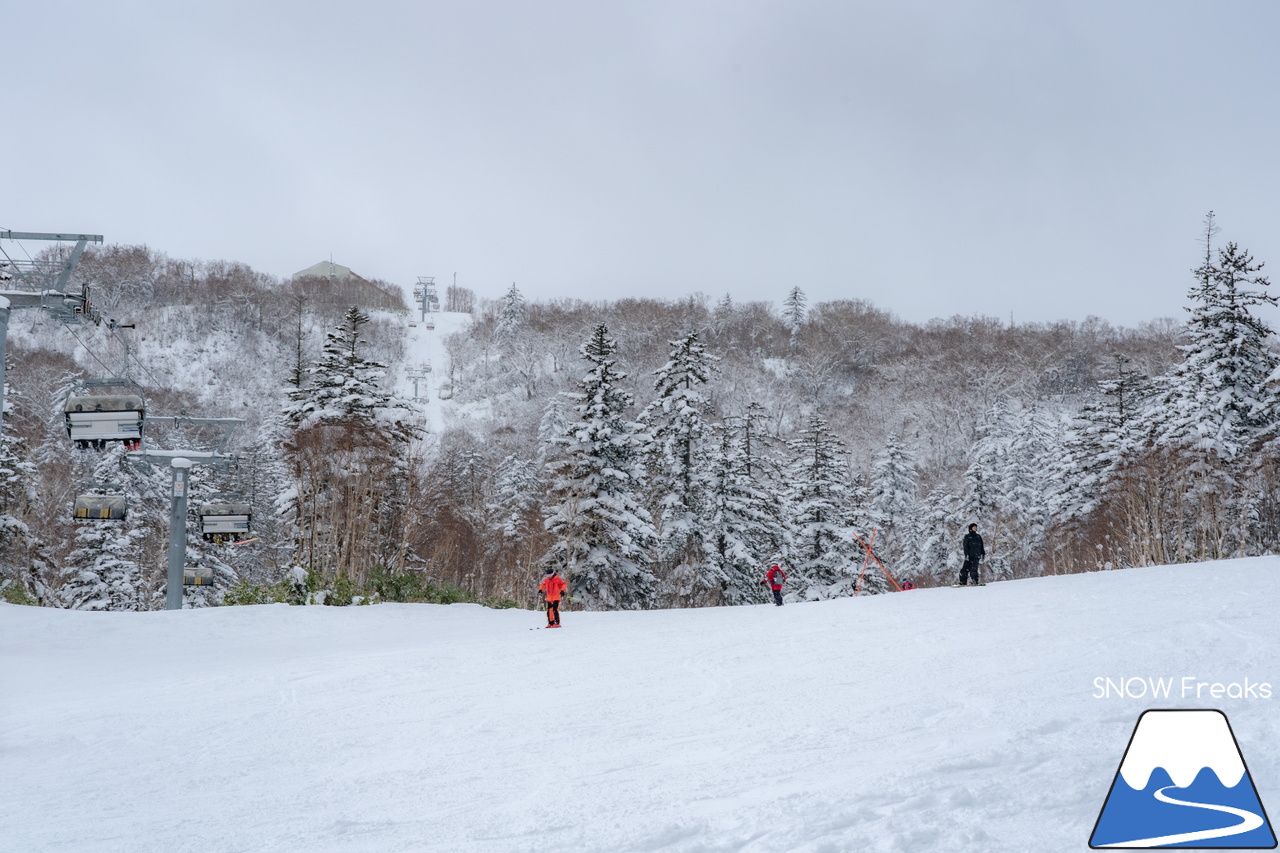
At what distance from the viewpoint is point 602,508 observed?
2720cm

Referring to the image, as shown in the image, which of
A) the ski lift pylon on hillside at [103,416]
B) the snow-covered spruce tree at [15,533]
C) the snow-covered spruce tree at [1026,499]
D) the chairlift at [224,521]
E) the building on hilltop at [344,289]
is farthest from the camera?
the building on hilltop at [344,289]

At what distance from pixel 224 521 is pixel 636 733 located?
22.0m

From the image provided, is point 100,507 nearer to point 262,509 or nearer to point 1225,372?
point 1225,372

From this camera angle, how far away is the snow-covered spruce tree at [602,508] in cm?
2708

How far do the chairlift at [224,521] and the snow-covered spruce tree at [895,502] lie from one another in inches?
1623

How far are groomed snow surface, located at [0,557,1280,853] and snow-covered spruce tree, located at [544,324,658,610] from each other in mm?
14471

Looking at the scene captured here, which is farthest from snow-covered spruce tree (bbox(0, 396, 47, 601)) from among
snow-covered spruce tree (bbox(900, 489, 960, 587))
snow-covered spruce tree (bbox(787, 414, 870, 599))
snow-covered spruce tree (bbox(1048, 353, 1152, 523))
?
snow-covered spruce tree (bbox(900, 489, 960, 587))

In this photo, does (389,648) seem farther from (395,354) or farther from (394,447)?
(395,354)

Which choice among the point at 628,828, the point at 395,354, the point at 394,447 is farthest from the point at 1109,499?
the point at 395,354

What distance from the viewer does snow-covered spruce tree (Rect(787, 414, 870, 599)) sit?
33156 millimetres

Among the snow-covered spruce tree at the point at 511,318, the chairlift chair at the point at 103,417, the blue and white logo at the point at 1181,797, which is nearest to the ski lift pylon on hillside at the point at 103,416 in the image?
the chairlift chair at the point at 103,417

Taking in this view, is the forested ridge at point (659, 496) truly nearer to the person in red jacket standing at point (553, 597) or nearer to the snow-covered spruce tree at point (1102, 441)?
the snow-covered spruce tree at point (1102, 441)

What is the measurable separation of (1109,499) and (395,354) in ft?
394

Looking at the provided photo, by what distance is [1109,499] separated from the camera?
3597 cm
